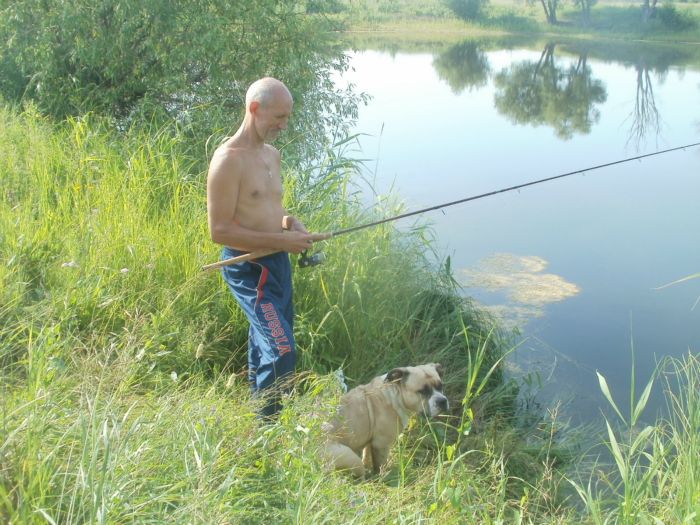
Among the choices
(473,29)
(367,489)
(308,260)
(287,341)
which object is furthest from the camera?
(473,29)

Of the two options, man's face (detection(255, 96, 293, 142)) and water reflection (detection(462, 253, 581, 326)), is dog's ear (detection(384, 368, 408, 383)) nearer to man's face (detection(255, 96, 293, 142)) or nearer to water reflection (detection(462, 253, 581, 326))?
man's face (detection(255, 96, 293, 142))

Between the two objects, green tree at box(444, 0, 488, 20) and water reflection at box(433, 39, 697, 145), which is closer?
water reflection at box(433, 39, 697, 145)

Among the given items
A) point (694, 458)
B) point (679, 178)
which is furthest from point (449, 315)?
point (679, 178)

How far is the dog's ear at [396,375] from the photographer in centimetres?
402

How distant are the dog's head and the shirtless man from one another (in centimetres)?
68

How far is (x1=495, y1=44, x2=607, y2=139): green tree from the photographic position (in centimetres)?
1551

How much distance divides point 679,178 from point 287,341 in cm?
970

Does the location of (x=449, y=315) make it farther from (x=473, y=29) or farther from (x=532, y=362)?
(x=473, y=29)

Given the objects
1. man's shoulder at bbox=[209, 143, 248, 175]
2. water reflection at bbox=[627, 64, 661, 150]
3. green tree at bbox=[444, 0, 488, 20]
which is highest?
green tree at bbox=[444, 0, 488, 20]

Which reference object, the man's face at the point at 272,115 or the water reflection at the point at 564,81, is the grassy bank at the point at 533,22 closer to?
the water reflection at the point at 564,81

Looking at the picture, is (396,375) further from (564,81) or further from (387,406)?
(564,81)

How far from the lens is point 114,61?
7.91 metres

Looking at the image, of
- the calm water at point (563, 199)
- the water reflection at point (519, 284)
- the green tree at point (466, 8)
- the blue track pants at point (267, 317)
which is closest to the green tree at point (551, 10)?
the green tree at point (466, 8)

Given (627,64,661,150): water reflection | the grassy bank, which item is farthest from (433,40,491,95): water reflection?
the grassy bank
